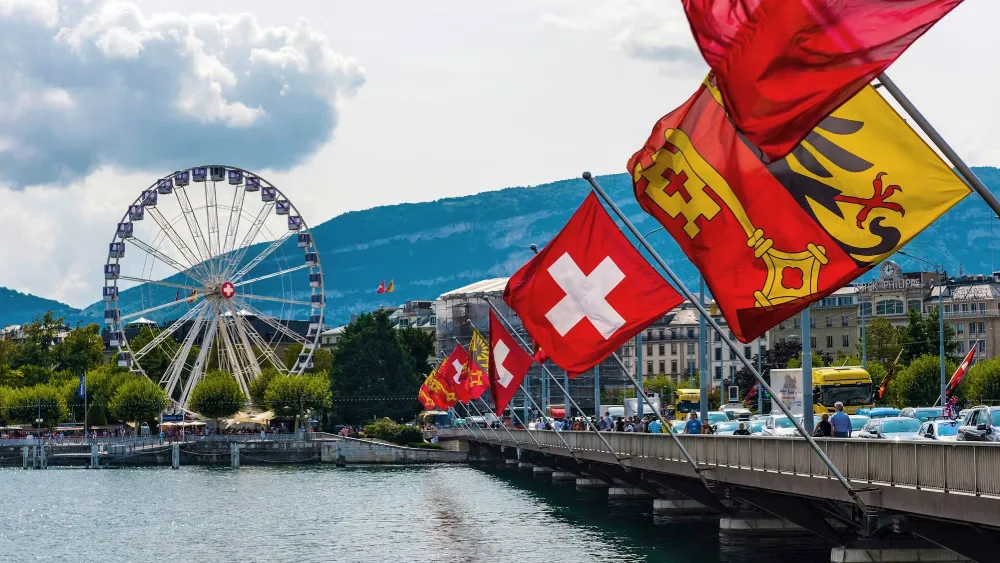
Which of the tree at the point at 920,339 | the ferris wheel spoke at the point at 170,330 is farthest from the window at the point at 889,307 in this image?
the ferris wheel spoke at the point at 170,330

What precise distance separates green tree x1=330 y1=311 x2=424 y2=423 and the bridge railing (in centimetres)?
10897

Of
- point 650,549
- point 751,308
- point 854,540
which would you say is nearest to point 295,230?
point 650,549

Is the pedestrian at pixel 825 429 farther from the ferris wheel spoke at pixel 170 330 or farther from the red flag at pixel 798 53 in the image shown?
the ferris wheel spoke at pixel 170 330

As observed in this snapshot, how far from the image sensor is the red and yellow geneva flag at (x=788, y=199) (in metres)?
19.6

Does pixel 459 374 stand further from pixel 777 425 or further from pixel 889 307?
pixel 889 307

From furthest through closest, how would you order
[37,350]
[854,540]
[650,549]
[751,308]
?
[37,350], [650,549], [854,540], [751,308]

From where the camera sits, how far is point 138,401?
144875mm

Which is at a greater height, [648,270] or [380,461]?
[648,270]

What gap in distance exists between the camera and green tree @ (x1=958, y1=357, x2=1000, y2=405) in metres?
111

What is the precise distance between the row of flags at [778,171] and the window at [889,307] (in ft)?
561

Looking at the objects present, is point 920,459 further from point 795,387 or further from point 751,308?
point 795,387

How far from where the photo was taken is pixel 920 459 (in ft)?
90.0

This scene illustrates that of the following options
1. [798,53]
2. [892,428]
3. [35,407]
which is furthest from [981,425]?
[35,407]

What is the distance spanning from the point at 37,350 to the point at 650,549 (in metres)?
163
